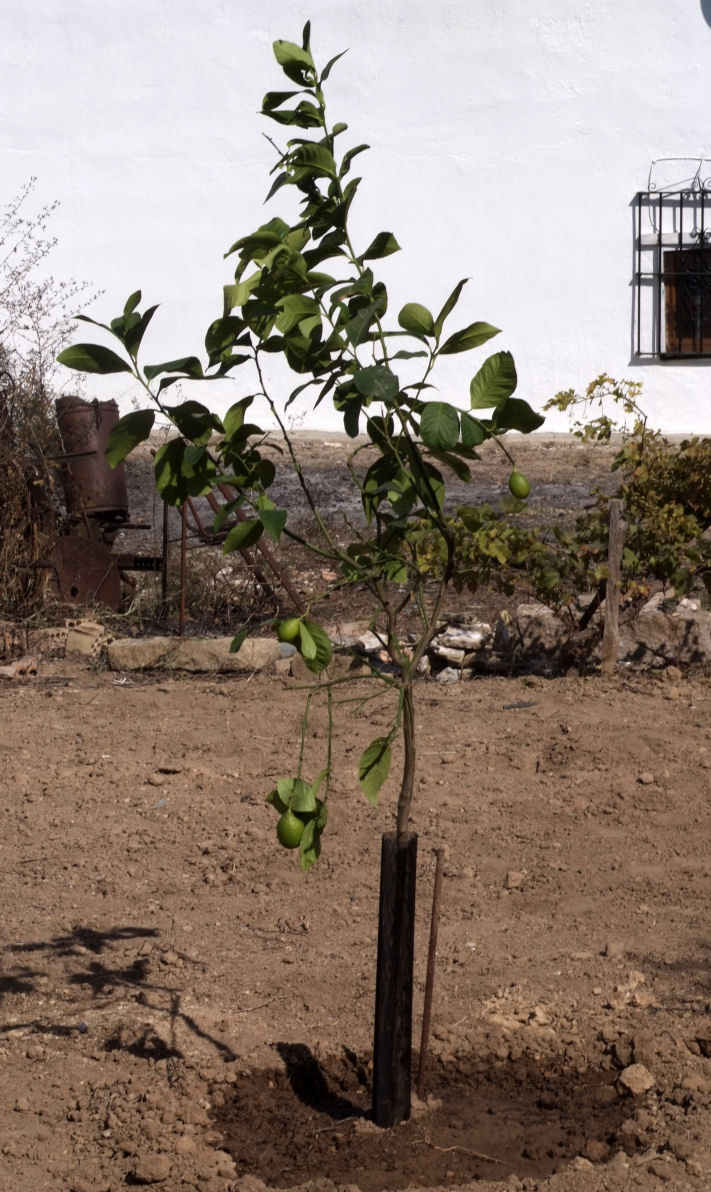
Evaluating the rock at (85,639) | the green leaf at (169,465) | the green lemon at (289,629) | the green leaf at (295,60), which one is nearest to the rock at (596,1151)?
the green lemon at (289,629)

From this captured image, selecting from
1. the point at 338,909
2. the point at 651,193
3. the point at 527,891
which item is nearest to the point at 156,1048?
the point at 338,909

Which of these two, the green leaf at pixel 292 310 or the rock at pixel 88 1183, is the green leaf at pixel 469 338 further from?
the rock at pixel 88 1183

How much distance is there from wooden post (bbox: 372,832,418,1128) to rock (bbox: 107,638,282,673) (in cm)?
404

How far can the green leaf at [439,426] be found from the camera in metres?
1.88

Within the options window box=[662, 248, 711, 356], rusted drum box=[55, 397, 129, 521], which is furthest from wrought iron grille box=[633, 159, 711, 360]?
rusted drum box=[55, 397, 129, 521]

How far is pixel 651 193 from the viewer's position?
11.8m

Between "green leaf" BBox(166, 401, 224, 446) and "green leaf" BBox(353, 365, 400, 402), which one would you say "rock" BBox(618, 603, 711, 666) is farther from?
"green leaf" BBox(353, 365, 400, 402)

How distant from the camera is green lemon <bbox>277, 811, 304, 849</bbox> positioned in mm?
2229

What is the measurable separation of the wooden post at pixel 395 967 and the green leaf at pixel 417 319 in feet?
3.38

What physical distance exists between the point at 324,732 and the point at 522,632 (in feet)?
5.37

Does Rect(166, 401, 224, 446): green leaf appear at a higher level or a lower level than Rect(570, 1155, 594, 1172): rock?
higher

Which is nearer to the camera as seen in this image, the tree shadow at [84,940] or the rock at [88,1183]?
the rock at [88,1183]

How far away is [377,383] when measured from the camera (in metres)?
1.88

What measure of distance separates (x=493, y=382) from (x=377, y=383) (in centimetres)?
26
